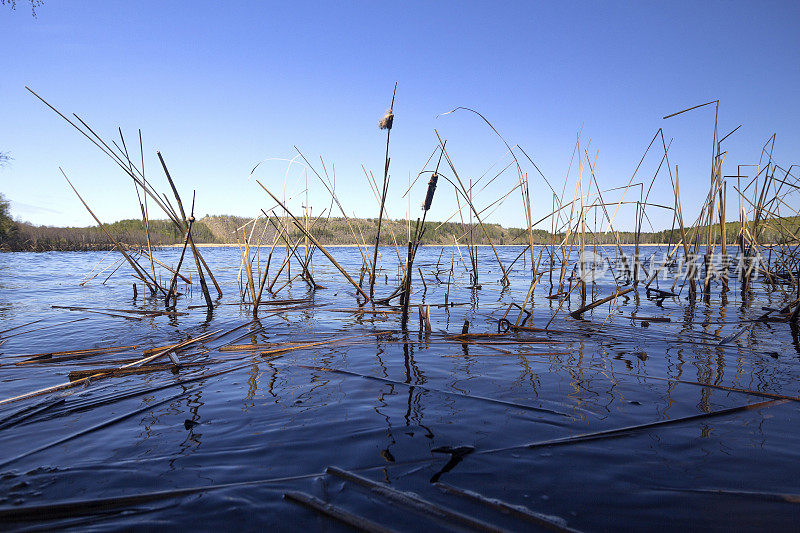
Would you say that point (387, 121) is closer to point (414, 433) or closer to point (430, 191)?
point (430, 191)

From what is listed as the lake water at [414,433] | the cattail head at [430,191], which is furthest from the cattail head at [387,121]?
the lake water at [414,433]

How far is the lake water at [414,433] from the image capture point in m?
1.11

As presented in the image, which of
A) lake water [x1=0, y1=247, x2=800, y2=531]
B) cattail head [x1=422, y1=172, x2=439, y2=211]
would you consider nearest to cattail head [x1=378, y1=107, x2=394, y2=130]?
cattail head [x1=422, y1=172, x2=439, y2=211]

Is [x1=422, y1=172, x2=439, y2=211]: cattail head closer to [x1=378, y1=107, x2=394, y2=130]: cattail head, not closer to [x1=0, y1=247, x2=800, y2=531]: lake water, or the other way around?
[x1=378, y1=107, x2=394, y2=130]: cattail head

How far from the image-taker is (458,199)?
525cm

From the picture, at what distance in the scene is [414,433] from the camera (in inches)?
61.3

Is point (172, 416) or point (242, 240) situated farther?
point (242, 240)

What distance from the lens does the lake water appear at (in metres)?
1.11

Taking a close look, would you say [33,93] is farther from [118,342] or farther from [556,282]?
[556,282]

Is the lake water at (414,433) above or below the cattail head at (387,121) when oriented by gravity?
below

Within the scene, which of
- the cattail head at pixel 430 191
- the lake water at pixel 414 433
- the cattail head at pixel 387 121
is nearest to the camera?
the lake water at pixel 414 433

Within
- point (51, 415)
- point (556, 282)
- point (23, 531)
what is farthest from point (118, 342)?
point (556, 282)

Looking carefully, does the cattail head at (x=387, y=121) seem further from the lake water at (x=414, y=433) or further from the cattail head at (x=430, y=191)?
the lake water at (x=414, y=433)

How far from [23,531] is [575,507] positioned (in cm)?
136
